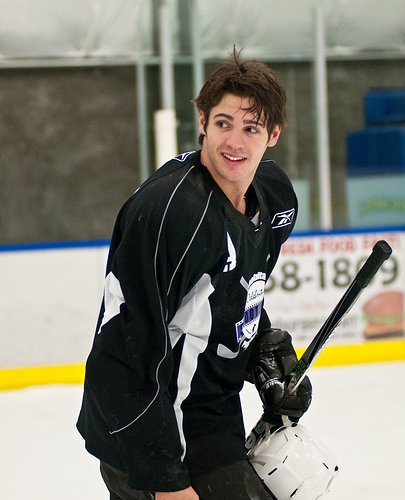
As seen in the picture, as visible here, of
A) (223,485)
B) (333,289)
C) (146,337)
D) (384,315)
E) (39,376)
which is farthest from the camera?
(384,315)

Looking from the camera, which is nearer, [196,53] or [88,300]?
[88,300]

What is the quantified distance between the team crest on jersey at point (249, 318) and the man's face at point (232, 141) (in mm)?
189

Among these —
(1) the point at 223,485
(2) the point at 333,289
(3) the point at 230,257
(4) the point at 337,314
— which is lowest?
(2) the point at 333,289

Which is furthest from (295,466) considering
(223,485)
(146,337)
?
(146,337)

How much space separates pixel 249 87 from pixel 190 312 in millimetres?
373

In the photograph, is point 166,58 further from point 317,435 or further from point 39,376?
point 317,435

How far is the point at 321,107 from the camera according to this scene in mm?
5379

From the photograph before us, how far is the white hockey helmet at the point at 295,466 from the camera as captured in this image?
1738 millimetres

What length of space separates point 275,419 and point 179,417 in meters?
0.26

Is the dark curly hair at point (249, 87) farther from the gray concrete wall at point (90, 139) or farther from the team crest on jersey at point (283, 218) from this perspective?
the gray concrete wall at point (90, 139)

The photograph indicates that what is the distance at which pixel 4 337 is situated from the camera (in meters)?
4.54

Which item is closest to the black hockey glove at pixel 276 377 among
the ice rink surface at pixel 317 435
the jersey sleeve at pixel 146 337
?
the jersey sleeve at pixel 146 337

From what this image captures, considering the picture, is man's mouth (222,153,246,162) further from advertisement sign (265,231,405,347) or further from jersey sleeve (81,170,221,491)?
advertisement sign (265,231,405,347)

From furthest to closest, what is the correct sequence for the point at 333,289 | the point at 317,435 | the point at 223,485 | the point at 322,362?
the point at 333,289
the point at 322,362
the point at 317,435
the point at 223,485
